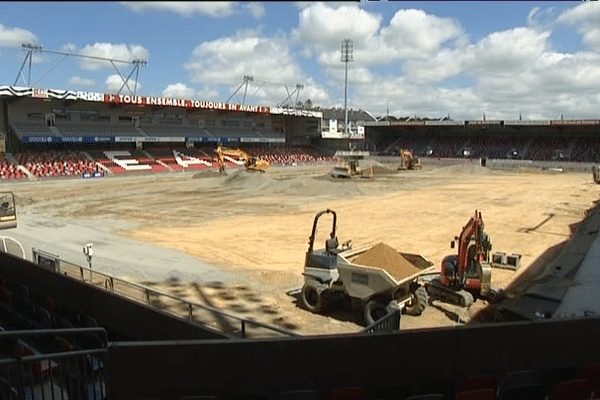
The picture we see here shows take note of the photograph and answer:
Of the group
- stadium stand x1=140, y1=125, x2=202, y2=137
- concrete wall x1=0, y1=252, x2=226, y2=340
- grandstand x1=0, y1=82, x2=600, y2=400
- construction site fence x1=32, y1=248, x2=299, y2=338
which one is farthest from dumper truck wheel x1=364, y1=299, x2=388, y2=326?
stadium stand x1=140, y1=125, x2=202, y2=137

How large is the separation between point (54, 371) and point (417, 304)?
826 cm

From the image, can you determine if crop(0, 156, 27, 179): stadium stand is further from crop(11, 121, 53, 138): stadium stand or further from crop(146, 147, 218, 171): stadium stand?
crop(146, 147, 218, 171): stadium stand

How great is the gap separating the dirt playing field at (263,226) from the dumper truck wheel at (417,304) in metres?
0.22

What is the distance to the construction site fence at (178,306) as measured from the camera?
692cm

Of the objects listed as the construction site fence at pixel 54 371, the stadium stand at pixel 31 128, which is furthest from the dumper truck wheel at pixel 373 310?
the stadium stand at pixel 31 128

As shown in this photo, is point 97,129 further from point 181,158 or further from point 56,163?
point 181,158

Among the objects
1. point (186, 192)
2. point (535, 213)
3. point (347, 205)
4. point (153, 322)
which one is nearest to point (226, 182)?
point (186, 192)

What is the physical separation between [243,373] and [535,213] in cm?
2836

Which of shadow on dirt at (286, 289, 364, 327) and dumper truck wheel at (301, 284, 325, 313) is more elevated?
dumper truck wheel at (301, 284, 325, 313)

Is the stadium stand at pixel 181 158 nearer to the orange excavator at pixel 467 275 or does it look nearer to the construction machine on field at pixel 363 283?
the construction machine on field at pixel 363 283

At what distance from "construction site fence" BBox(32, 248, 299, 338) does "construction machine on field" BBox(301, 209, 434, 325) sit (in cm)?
344

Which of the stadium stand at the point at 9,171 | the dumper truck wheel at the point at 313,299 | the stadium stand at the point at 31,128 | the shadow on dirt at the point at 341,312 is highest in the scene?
the stadium stand at the point at 31,128

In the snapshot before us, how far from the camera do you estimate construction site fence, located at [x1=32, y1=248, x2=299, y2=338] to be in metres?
6.92

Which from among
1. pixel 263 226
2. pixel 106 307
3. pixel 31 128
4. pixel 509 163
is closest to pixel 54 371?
pixel 106 307
